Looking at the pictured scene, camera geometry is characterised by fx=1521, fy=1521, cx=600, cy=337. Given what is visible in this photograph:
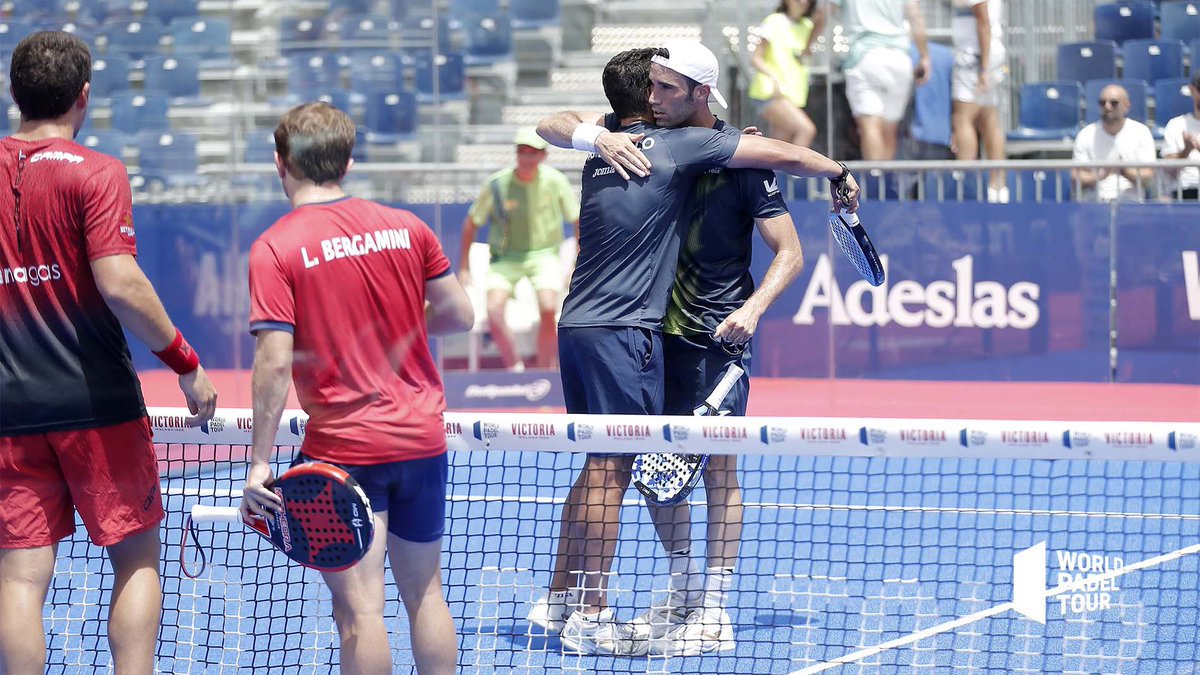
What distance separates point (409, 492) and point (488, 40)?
894 centimetres

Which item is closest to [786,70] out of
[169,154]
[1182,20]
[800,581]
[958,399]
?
[958,399]

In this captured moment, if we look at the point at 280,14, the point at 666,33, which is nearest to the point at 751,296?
the point at 280,14

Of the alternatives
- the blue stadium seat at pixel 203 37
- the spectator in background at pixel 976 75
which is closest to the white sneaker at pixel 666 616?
the blue stadium seat at pixel 203 37

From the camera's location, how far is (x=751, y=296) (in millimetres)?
5164

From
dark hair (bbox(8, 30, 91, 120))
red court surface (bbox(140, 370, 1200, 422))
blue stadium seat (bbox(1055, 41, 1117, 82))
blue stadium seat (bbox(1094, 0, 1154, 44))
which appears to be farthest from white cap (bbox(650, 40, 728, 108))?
blue stadium seat (bbox(1094, 0, 1154, 44))

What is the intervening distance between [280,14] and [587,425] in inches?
276

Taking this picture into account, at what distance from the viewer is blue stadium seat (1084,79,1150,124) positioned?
1115 cm

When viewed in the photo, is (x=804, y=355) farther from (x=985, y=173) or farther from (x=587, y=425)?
(x=587, y=425)

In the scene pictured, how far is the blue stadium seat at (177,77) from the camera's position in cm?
1080

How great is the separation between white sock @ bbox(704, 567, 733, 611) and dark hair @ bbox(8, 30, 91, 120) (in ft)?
7.88

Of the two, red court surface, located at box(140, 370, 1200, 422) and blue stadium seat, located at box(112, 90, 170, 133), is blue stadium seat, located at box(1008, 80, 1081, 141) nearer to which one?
red court surface, located at box(140, 370, 1200, 422)

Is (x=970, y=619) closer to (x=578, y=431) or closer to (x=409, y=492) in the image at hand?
(x=578, y=431)

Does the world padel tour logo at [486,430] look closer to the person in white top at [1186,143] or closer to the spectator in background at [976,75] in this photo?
the person in white top at [1186,143]

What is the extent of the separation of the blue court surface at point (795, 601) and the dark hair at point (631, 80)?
1.31m
